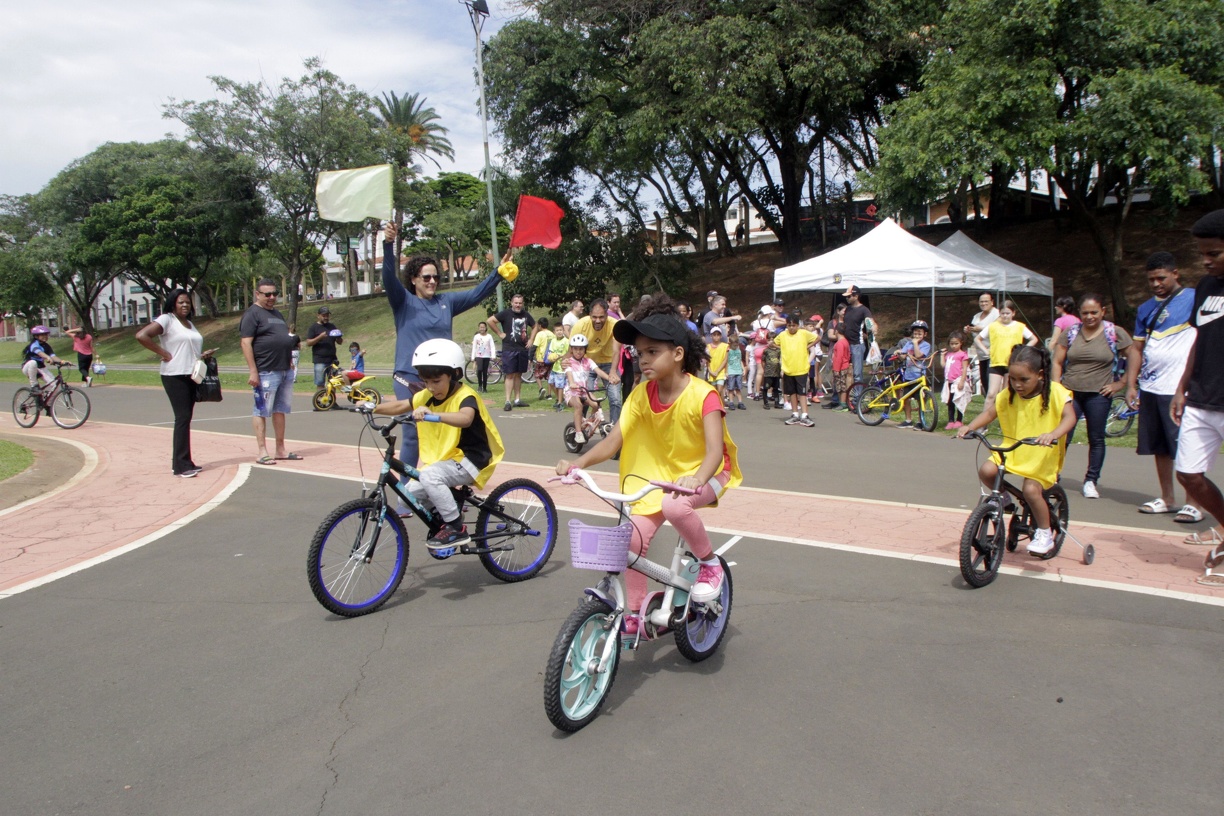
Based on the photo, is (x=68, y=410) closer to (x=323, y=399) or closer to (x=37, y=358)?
(x=37, y=358)

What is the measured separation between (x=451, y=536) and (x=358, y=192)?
2745 millimetres

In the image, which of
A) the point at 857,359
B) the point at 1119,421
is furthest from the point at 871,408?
the point at 1119,421

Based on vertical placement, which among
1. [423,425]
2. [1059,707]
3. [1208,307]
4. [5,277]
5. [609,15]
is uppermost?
[609,15]

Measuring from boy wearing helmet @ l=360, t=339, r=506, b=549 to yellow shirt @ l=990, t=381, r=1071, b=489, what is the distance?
3.21m

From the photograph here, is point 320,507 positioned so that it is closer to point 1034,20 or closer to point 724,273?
point 1034,20

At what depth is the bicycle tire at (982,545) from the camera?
508 cm

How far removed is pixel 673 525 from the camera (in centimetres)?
367

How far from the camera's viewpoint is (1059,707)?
3693mm

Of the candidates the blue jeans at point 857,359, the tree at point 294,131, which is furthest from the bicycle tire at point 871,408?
the tree at point 294,131

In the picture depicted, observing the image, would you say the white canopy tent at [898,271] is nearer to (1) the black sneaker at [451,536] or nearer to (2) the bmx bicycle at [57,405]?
(2) the bmx bicycle at [57,405]

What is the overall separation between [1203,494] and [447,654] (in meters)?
4.49

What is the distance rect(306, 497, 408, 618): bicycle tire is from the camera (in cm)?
466

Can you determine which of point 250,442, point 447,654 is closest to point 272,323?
point 250,442

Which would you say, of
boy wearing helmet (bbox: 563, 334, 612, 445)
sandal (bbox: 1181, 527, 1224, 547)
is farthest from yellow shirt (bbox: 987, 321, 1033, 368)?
sandal (bbox: 1181, 527, 1224, 547)
